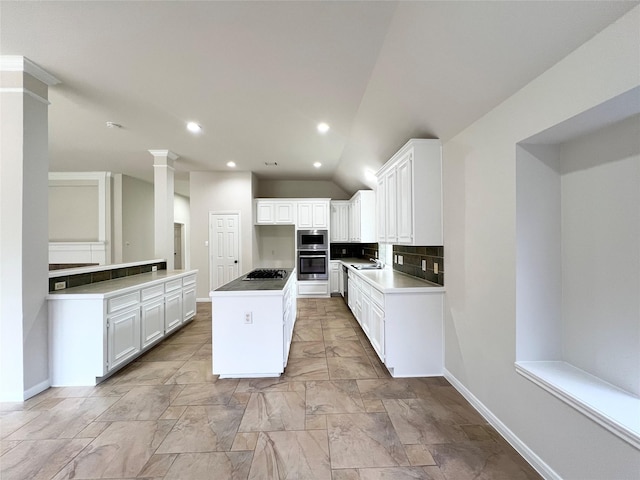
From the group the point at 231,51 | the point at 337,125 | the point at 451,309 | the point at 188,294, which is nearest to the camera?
the point at 231,51

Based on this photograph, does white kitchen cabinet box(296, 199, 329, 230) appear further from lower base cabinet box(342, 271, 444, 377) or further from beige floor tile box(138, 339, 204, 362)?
lower base cabinet box(342, 271, 444, 377)

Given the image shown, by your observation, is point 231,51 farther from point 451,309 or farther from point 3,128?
point 451,309

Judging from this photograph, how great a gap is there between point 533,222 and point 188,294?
4.55 metres

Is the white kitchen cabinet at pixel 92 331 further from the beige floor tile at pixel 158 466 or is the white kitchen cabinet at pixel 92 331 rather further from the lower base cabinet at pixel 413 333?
the lower base cabinet at pixel 413 333

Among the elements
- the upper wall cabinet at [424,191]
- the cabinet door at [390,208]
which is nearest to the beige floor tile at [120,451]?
the upper wall cabinet at [424,191]

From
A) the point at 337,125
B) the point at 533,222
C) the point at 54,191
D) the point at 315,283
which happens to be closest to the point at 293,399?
the point at 533,222

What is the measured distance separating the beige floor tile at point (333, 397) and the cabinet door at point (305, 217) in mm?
4027

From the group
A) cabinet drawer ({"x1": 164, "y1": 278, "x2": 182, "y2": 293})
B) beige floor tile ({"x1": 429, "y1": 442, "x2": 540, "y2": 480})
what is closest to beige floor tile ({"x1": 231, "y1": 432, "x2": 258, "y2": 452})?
beige floor tile ({"x1": 429, "y1": 442, "x2": 540, "y2": 480})

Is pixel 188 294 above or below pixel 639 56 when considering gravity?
below

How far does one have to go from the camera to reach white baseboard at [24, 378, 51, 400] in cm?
234

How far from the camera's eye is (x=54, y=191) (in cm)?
630

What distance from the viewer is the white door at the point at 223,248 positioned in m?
5.98

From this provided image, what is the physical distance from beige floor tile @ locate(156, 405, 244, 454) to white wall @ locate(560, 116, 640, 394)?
2.30m

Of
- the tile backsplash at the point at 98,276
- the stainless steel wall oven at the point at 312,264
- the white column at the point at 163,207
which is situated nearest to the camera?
the tile backsplash at the point at 98,276
